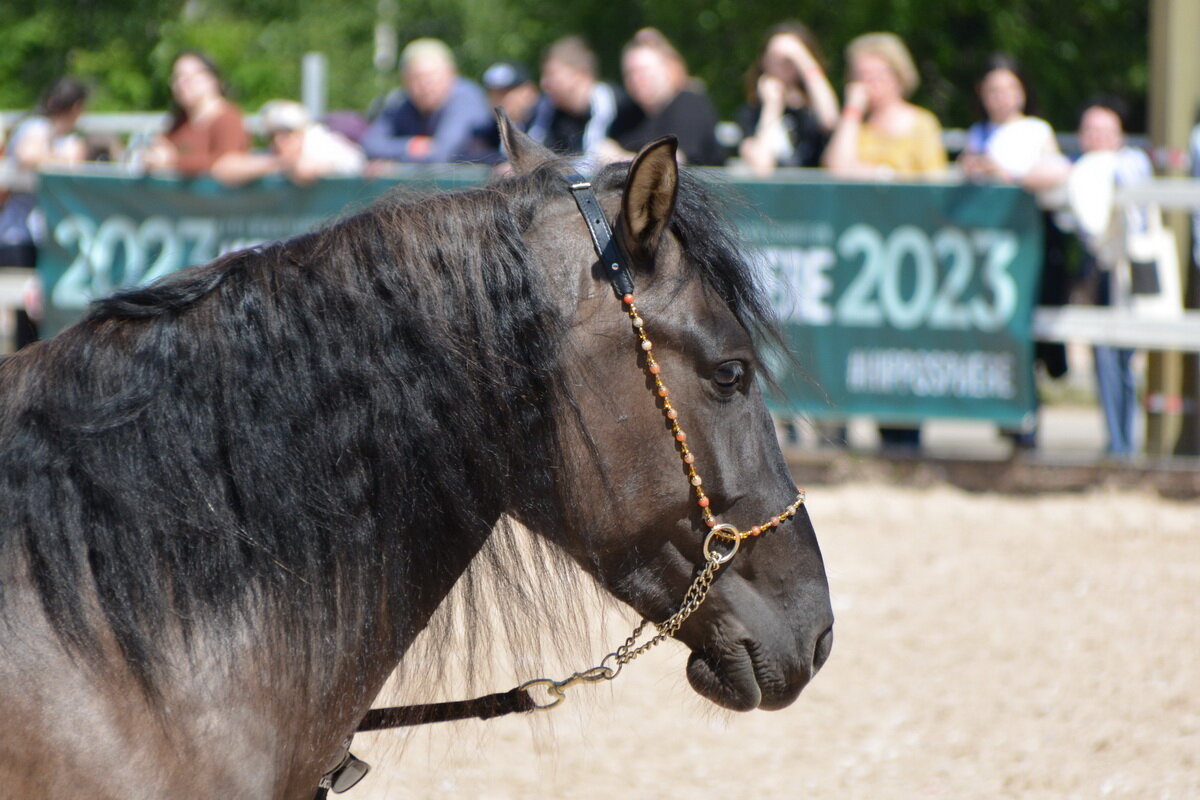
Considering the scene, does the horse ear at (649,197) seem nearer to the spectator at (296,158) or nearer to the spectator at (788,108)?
the spectator at (788,108)

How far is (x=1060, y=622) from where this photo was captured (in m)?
5.44

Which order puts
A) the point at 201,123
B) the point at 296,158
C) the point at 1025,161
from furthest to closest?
the point at 201,123 → the point at 296,158 → the point at 1025,161

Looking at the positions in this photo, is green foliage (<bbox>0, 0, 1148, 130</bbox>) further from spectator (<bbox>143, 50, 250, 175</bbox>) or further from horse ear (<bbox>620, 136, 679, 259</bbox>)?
horse ear (<bbox>620, 136, 679, 259</bbox>)

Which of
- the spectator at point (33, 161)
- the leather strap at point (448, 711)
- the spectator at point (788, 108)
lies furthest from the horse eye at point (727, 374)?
the spectator at point (33, 161)

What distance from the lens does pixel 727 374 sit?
2172mm

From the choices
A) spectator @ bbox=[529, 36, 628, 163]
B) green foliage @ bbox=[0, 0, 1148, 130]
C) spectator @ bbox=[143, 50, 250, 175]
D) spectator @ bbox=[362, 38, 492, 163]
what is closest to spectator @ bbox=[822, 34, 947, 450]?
spectator @ bbox=[529, 36, 628, 163]

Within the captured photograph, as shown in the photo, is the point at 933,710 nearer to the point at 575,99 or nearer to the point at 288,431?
the point at 288,431

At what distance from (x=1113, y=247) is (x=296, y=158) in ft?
16.7

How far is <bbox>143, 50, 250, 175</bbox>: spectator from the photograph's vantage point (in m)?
8.21

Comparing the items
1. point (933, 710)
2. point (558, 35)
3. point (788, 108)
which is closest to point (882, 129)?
point (788, 108)

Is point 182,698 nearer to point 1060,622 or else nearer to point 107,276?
point 1060,622

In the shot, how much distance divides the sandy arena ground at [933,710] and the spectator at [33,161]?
5555 mm

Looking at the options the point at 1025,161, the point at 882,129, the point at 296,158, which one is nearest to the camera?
the point at 1025,161

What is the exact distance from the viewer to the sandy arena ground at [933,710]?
3.92 m
